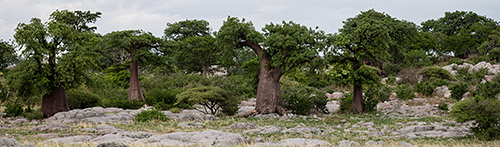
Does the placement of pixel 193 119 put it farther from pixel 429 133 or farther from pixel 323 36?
pixel 429 133

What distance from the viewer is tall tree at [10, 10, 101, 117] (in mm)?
20688

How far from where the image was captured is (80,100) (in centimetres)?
2458

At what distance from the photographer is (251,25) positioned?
74.6 ft

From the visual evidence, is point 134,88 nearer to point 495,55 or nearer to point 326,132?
point 326,132

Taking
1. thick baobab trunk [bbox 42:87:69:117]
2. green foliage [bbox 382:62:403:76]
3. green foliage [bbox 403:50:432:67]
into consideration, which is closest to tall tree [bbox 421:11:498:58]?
green foliage [bbox 403:50:432:67]

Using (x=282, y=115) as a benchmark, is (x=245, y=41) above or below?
above

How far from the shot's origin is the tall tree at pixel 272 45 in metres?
21.6

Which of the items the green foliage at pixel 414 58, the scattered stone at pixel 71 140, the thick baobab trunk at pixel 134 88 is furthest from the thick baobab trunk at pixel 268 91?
the green foliage at pixel 414 58

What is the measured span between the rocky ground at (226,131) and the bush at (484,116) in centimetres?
63

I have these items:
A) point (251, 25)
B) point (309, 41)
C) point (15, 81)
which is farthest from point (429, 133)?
point (15, 81)

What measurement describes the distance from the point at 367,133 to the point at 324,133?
1430 mm

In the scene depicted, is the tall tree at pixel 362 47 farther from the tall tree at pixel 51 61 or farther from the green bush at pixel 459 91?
the tall tree at pixel 51 61

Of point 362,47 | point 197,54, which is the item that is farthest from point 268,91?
point 197,54

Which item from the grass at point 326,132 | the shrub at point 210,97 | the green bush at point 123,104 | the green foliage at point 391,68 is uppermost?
the green foliage at point 391,68
